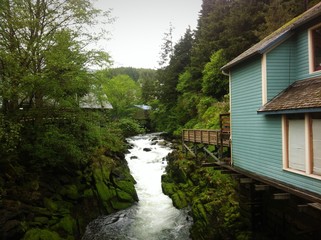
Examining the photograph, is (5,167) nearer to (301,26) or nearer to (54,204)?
(54,204)

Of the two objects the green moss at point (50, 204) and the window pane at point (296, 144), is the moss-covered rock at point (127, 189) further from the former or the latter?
the window pane at point (296, 144)


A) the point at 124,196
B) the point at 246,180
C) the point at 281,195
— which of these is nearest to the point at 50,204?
the point at 124,196

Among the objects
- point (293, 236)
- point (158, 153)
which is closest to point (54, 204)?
point (293, 236)

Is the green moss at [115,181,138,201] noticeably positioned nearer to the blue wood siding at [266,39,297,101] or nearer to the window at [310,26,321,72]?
the blue wood siding at [266,39,297,101]

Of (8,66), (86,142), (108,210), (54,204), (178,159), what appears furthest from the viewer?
(178,159)

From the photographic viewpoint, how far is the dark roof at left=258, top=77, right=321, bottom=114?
7011 mm

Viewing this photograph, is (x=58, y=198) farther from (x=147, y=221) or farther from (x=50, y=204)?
(x=147, y=221)

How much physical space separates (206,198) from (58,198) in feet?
27.3

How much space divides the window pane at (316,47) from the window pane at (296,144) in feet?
7.11

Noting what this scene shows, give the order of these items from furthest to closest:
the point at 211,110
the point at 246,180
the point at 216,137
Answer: the point at 211,110 < the point at 216,137 < the point at 246,180

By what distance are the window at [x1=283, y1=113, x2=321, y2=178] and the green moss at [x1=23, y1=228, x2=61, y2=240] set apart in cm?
995

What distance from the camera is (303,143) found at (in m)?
7.66

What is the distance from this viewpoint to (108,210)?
15539mm

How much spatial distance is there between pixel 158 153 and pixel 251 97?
755 inches
